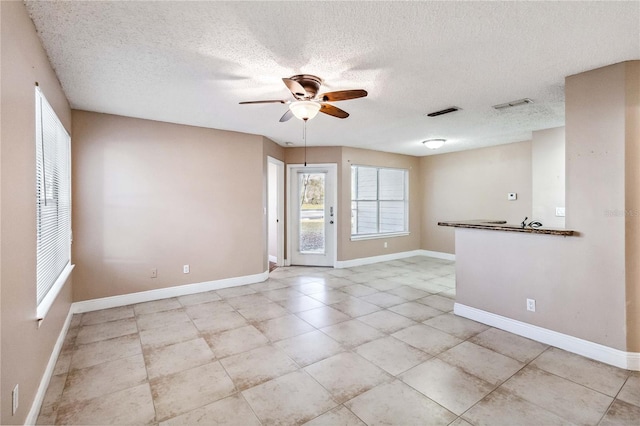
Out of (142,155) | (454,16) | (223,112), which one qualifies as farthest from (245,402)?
(142,155)

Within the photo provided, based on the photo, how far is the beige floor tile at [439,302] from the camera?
378cm

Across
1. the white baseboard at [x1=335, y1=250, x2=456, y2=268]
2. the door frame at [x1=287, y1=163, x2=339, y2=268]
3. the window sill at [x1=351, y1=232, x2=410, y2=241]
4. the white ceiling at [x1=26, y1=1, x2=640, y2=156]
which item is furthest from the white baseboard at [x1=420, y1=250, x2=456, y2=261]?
the white ceiling at [x1=26, y1=1, x2=640, y2=156]

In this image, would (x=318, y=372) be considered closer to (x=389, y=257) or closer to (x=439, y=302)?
(x=439, y=302)

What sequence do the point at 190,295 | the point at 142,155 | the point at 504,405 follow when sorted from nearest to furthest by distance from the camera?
the point at 504,405 < the point at 142,155 < the point at 190,295

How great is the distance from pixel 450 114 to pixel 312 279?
3.34 m

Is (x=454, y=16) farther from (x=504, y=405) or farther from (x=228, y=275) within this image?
(x=228, y=275)

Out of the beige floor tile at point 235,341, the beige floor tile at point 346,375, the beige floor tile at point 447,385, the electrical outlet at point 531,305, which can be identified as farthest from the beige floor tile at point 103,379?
the electrical outlet at point 531,305

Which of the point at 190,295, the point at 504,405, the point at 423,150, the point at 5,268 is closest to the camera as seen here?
the point at 5,268

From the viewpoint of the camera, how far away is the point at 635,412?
1869 mm

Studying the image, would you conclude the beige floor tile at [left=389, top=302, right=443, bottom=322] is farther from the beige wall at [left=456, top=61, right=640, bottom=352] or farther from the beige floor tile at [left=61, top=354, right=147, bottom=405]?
the beige floor tile at [left=61, top=354, right=147, bottom=405]

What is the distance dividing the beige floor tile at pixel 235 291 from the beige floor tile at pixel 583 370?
11.5ft

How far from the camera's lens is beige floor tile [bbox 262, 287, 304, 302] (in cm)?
418

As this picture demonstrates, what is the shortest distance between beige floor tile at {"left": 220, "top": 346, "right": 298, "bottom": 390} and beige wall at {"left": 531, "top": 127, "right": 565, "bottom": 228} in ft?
14.4

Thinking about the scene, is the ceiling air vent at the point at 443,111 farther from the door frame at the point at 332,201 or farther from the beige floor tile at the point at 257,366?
the beige floor tile at the point at 257,366
